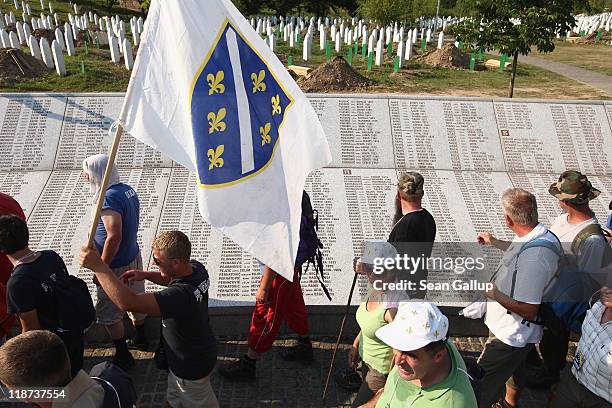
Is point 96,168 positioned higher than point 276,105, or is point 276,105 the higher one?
point 276,105

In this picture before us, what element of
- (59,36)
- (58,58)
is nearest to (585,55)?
(58,58)

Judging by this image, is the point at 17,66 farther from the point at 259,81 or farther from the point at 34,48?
the point at 259,81

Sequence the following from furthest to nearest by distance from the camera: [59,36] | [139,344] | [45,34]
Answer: [45,34], [59,36], [139,344]

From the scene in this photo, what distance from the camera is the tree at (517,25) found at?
363 inches

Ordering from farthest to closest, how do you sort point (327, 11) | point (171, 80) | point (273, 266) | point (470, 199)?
point (327, 11), point (470, 199), point (273, 266), point (171, 80)

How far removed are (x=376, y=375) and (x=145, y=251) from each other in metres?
3.31

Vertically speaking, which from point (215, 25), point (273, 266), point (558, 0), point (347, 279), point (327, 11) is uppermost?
point (215, 25)

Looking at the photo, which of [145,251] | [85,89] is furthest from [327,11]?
[145,251]

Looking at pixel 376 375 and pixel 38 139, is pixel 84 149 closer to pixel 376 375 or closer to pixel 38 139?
pixel 38 139

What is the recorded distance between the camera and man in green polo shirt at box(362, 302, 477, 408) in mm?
2055

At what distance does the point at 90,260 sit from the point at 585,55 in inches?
1076

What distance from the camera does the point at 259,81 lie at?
2.89 m

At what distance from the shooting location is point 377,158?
6.94 m

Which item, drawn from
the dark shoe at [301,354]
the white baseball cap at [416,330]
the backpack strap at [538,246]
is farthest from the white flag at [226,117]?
the dark shoe at [301,354]
